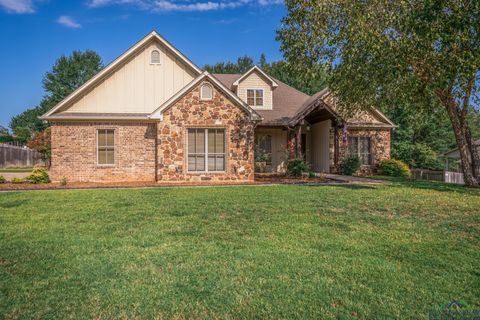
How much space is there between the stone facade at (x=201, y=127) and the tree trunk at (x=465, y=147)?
25.8 feet

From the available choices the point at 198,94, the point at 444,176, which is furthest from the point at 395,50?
the point at 444,176

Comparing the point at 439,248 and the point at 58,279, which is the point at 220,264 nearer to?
the point at 58,279

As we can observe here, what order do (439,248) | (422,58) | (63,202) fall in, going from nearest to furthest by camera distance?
(439,248)
(63,202)
(422,58)

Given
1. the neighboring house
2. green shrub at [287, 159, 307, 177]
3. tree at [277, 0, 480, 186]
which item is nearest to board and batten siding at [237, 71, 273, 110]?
the neighboring house

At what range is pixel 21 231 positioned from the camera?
19.1ft

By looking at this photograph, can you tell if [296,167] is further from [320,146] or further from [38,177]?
[38,177]

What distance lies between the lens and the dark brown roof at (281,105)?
18.8 m

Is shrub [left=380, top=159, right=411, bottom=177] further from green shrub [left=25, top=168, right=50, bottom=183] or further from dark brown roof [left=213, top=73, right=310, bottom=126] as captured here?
green shrub [left=25, top=168, right=50, bottom=183]

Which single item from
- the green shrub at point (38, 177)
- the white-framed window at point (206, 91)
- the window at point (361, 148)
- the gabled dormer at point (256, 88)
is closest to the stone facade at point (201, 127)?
the white-framed window at point (206, 91)

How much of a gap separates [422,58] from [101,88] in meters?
13.0

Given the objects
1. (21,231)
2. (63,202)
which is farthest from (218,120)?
(21,231)

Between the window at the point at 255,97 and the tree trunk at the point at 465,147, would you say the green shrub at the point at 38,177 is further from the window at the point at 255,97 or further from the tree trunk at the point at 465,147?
the tree trunk at the point at 465,147

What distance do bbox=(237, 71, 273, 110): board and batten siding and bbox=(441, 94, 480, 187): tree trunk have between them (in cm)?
956

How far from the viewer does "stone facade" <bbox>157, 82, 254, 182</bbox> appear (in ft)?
45.7
